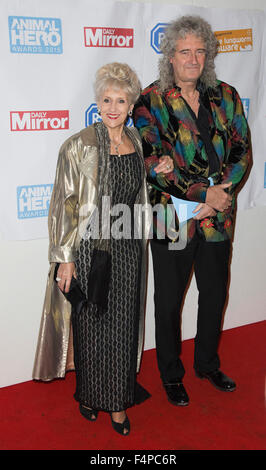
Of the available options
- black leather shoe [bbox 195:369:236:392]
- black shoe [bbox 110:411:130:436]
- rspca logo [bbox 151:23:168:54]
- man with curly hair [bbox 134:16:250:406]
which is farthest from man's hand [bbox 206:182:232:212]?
black shoe [bbox 110:411:130:436]

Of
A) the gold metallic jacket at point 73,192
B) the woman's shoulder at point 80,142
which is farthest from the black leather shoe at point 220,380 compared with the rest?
the woman's shoulder at point 80,142

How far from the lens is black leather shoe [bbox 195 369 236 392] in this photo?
9.79ft

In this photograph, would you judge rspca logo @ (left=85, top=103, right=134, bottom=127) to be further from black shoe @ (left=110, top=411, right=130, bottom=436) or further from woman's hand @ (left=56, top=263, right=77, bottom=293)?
black shoe @ (left=110, top=411, right=130, bottom=436)

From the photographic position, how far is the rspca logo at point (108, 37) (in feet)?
9.12

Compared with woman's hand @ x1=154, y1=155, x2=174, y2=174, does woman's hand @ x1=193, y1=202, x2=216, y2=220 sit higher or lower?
lower

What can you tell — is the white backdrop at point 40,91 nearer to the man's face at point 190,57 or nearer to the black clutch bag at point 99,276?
the man's face at point 190,57

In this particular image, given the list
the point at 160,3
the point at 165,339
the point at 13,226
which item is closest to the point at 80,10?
the point at 160,3

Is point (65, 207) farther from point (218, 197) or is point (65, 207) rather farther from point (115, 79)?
point (218, 197)

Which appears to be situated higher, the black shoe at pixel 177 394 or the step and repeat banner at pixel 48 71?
the step and repeat banner at pixel 48 71

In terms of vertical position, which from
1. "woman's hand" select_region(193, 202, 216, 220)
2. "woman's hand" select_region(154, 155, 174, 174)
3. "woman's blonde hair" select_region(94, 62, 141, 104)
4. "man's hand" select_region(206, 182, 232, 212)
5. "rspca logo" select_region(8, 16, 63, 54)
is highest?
"rspca logo" select_region(8, 16, 63, 54)

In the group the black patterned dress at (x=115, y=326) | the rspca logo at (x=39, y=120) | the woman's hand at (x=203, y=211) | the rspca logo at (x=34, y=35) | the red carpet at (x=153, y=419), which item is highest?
the rspca logo at (x=34, y=35)

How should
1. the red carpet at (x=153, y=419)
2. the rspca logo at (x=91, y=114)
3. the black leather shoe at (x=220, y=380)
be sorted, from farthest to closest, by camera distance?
the black leather shoe at (x=220, y=380) → the rspca logo at (x=91, y=114) → the red carpet at (x=153, y=419)

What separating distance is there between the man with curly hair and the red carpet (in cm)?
15

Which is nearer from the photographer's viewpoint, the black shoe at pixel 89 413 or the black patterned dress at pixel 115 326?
the black patterned dress at pixel 115 326
